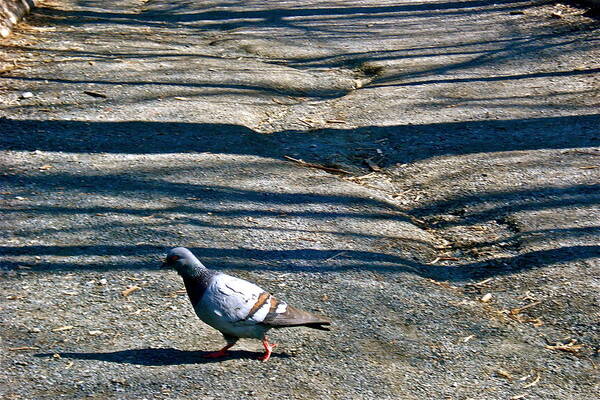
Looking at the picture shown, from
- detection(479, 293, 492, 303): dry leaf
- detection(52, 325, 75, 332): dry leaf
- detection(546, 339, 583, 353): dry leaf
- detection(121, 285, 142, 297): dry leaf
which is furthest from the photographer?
detection(479, 293, 492, 303): dry leaf

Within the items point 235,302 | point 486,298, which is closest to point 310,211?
point 486,298

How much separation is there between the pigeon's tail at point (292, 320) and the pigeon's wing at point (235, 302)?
0.04 m

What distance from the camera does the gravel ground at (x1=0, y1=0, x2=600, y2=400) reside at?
396 cm

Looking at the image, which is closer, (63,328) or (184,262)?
(184,262)


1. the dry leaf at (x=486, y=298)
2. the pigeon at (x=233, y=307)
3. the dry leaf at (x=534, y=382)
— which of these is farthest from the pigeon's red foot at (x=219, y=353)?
the dry leaf at (x=486, y=298)

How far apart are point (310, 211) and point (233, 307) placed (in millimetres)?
2046

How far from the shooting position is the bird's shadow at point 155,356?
3.86 metres

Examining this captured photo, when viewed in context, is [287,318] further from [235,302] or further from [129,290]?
[129,290]

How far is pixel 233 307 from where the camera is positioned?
3793mm

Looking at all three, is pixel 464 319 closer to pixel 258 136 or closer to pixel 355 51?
pixel 258 136

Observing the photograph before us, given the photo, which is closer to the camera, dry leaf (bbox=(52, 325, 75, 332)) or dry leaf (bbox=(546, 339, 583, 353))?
dry leaf (bbox=(52, 325, 75, 332))

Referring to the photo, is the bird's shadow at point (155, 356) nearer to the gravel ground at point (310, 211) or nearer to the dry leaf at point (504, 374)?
the gravel ground at point (310, 211)

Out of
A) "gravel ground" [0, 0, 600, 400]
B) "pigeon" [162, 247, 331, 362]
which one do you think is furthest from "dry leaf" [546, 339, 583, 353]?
"pigeon" [162, 247, 331, 362]

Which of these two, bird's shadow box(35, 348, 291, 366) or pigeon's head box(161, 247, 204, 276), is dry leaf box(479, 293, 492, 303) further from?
pigeon's head box(161, 247, 204, 276)
